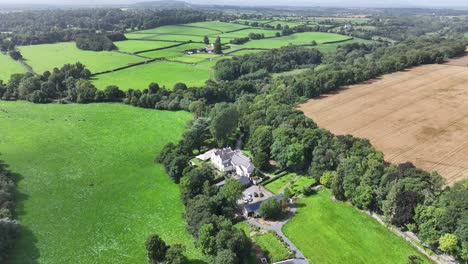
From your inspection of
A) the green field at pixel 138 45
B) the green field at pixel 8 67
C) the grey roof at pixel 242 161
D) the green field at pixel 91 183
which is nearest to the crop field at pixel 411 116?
the grey roof at pixel 242 161

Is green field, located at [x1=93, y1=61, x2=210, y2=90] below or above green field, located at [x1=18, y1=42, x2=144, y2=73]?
above

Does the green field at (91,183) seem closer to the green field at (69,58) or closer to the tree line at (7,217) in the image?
the tree line at (7,217)

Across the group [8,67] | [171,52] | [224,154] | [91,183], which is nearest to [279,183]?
[224,154]

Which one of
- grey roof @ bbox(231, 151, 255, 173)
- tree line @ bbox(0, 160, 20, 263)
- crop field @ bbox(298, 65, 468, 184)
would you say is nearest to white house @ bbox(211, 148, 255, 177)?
grey roof @ bbox(231, 151, 255, 173)

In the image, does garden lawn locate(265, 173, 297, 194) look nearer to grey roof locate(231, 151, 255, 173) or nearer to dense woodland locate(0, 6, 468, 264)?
dense woodland locate(0, 6, 468, 264)

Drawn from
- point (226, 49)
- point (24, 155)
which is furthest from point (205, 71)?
point (24, 155)

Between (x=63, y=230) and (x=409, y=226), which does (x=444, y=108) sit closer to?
(x=409, y=226)
